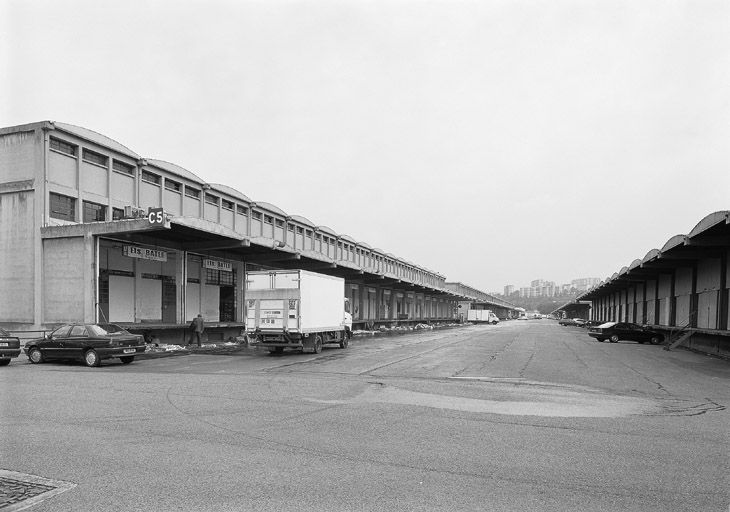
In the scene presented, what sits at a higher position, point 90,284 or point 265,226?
point 265,226

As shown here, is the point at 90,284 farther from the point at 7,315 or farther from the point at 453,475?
the point at 453,475

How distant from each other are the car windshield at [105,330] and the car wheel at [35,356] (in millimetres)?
2423

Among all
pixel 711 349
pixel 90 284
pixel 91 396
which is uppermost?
pixel 90 284

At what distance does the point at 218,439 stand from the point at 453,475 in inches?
135

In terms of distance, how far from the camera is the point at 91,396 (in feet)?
36.2

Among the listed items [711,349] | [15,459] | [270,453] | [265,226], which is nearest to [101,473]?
[15,459]

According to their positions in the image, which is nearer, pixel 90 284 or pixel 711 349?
pixel 90 284

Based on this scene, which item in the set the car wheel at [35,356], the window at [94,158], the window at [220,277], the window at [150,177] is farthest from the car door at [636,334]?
the car wheel at [35,356]

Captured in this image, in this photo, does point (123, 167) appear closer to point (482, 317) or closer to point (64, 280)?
point (64, 280)

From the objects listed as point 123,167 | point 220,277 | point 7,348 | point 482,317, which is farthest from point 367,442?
point 482,317

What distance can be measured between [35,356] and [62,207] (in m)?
8.50

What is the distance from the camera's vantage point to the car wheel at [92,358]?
17938mm

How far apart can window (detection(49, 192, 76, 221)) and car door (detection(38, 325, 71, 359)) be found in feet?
25.7

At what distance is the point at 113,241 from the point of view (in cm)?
2506
